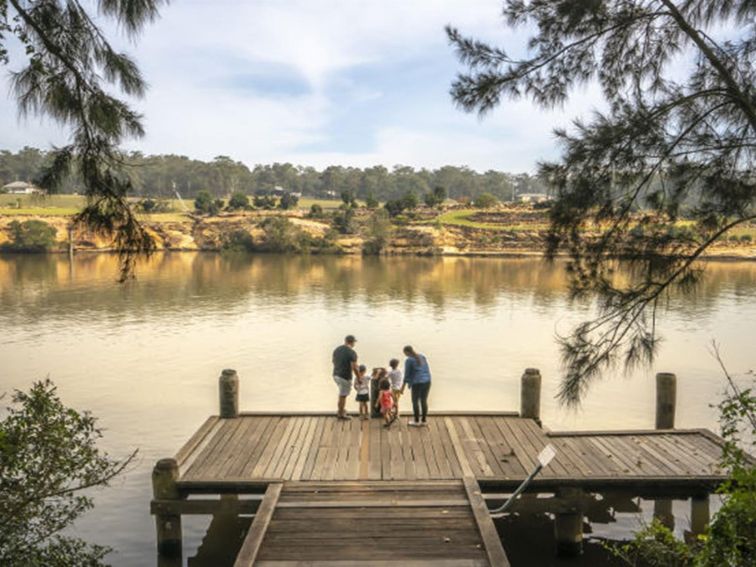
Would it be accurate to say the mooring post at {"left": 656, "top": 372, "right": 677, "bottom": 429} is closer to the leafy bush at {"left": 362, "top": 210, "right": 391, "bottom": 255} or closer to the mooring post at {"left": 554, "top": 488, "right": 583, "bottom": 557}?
the mooring post at {"left": 554, "top": 488, "right": 583, "bottom": 557}

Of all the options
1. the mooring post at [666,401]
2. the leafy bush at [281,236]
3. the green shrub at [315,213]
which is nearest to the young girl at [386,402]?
the mooring post at [666,401]

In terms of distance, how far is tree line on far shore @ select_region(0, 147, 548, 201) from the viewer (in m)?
158

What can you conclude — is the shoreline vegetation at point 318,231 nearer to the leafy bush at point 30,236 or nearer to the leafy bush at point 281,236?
the leafy bush at point 30,236

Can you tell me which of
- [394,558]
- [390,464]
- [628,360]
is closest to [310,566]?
[394,558]

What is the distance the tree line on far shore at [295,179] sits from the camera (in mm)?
158125

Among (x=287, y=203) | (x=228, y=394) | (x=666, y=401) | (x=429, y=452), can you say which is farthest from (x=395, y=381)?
(x=287, y=203)

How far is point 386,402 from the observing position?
15.0 meters

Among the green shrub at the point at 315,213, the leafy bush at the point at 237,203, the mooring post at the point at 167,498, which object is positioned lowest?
the mooring post at the point at 167,498

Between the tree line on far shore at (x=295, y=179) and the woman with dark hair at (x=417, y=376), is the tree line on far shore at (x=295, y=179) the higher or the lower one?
the higher one

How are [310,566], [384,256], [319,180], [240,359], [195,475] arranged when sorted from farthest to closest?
[319,180], [384,256], [240,359], [195,475], [310,566]

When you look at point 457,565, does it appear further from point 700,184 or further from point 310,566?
point 700,184

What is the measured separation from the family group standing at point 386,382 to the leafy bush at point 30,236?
81353mm

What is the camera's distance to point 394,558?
30.3 feet

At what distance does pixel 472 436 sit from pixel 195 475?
5.43 metres
